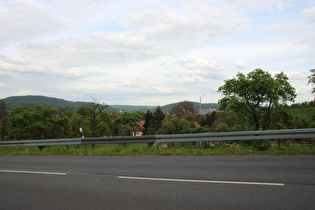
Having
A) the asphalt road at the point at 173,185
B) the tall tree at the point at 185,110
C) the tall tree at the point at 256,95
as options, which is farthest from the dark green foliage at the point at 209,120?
the asphalt road at the point at 173,185

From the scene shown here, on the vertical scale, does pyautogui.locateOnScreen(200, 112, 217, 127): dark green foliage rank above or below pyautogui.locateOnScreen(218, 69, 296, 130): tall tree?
below

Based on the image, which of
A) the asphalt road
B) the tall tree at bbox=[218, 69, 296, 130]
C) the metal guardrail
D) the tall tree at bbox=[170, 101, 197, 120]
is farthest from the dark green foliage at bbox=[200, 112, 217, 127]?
the asphalt road

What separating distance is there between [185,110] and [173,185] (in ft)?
251

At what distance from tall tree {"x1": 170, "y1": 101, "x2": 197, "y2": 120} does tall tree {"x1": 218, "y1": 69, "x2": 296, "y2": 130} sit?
6712 cm

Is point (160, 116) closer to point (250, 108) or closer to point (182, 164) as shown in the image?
point (250, 108)

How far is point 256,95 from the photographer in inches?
522

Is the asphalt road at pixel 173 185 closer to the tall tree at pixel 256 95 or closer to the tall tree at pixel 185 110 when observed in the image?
the tall tree at pixel 256 95

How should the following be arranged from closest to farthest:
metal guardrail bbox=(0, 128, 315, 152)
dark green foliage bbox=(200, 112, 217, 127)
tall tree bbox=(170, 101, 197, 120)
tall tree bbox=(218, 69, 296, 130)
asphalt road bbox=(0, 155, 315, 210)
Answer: asphalt road bbox=(0, 155, 315, 210), metal guardrail bbox=(0, 128, 315, 152), tall tree bbox=(218, 69, 296, 130), tall tree bbox=(170, 101, 197, 120), dark green foliage bbox=(200, 112, 217, 127)

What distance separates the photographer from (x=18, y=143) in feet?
45.1

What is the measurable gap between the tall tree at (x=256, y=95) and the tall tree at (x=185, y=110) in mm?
67118

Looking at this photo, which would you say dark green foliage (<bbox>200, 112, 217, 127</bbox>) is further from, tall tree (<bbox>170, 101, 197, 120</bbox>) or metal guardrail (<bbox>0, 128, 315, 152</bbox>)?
metal guardrail (<bbox>0, 128, 315, 152</bbox>)

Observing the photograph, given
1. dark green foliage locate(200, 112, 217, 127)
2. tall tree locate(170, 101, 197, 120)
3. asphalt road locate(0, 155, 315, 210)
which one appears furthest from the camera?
dark green foliage locate(200, 112, 217, 127)

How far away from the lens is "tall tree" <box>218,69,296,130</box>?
1309 cm

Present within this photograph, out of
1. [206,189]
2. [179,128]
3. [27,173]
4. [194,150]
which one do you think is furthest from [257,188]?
[179,128]
